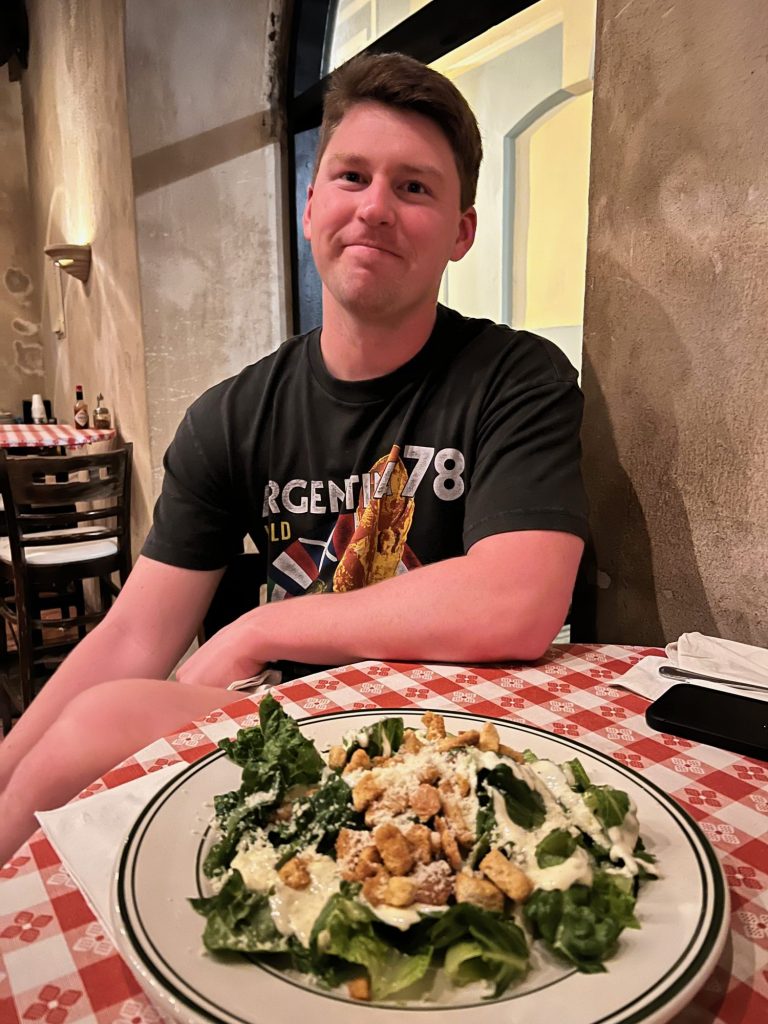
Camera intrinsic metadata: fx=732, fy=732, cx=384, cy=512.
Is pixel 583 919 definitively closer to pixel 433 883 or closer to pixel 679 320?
pixel 433 883

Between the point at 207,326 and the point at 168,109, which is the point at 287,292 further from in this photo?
the point at 168,109

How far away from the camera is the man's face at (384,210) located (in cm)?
135

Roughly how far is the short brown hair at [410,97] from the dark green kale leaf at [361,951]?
1.36 m

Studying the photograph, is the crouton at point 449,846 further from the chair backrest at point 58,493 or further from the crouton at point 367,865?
the chair backrest at point 58,493

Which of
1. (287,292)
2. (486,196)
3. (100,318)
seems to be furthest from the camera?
(100,318)

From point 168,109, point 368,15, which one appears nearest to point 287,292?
point 168,109

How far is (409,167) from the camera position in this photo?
4.46ft

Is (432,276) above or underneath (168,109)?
underneath

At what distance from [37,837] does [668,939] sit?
1.70 feet

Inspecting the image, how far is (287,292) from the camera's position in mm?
3445

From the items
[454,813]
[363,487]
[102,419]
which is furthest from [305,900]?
[102,419]

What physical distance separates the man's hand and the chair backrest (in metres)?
2.08

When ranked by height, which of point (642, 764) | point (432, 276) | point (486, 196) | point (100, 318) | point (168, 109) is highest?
point (168, 109)

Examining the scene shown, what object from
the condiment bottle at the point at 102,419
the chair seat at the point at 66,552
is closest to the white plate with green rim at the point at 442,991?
the chair seat at the point at 66,552
